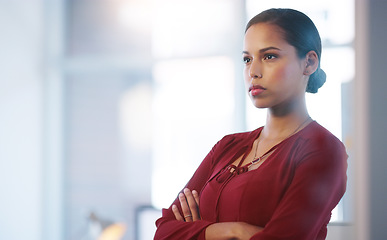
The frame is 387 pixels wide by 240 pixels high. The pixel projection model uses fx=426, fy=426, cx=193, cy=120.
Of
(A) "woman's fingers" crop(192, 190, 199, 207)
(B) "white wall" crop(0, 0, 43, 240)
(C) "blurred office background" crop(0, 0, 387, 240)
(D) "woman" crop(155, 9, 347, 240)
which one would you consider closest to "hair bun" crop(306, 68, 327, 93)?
(D) "woman" crop(155, 9, 347, 240)

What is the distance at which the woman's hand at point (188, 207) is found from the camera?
51.2 inches

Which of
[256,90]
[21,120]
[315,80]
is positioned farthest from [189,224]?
[21,120]

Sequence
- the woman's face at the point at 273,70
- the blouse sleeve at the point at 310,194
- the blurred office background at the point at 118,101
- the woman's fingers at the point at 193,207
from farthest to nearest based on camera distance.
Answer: the blurred office background at the point at 118,101, the woman's fingers at the point at 193,207, the woman's face at the point at 273,70, the blouse sleeve at the point at 310,194

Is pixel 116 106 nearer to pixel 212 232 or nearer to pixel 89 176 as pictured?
pixel 89 176

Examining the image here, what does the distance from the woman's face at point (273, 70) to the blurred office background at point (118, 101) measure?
4.31 feet

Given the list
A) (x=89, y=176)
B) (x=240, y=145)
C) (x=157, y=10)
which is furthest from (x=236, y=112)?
(x=240, y=145)

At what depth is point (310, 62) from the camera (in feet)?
3.88

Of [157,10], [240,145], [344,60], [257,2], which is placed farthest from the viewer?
[157,10]

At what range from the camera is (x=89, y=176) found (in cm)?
301

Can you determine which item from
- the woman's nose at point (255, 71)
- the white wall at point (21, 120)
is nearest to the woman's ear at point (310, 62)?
the woman's nose at point (255, 71)

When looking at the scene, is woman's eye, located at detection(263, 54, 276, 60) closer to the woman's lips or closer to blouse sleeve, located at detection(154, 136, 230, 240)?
the woman's lips

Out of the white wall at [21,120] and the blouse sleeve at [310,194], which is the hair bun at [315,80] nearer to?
the blouse sleeve at [310,194]

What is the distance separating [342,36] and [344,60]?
0.14 meters

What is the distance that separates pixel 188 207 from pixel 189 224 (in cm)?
10
